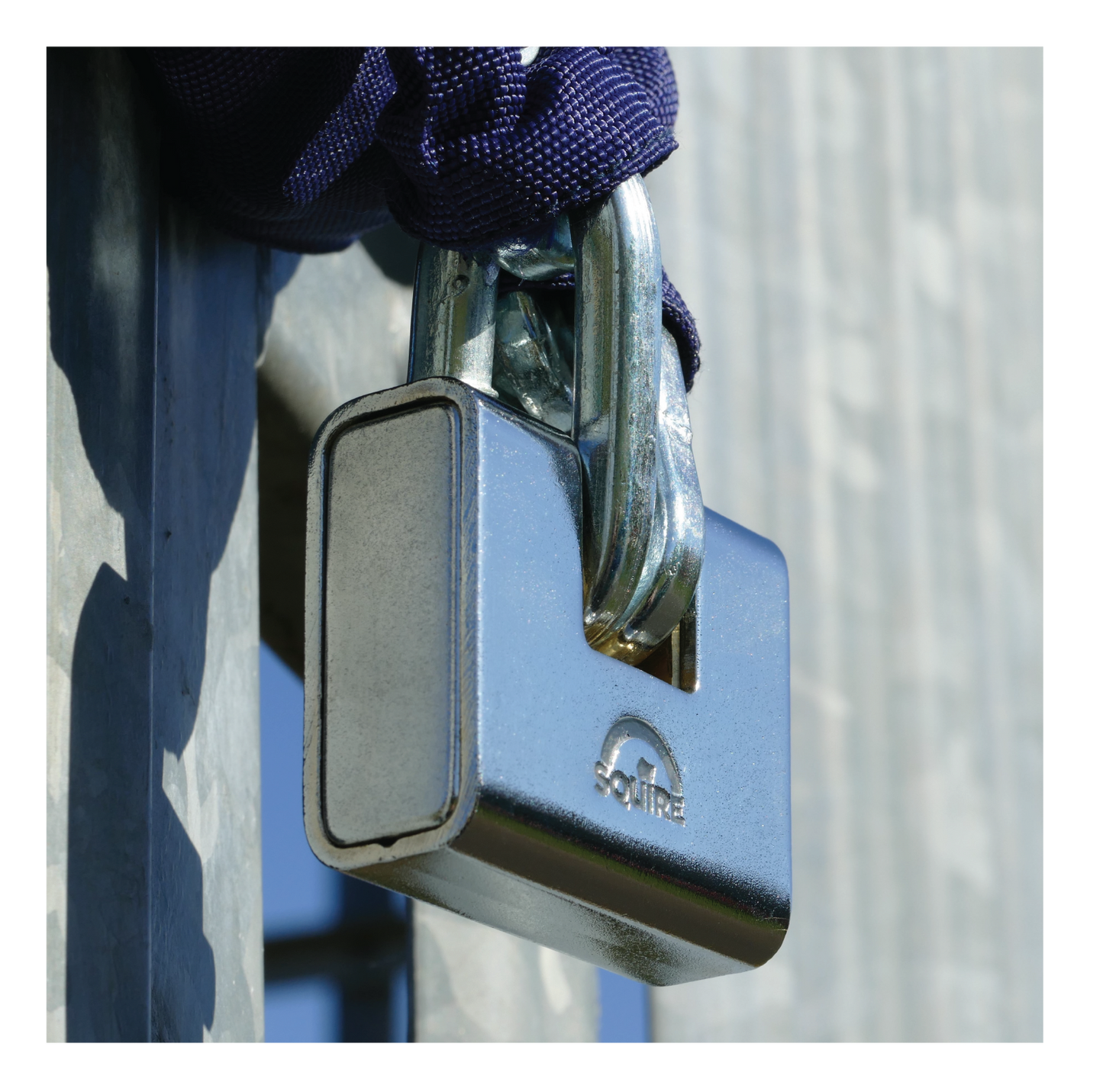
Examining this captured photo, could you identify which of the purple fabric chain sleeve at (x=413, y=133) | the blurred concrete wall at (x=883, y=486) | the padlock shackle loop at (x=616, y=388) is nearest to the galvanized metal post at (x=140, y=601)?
the purple fabric chain sleeve at (x=413, y=133)

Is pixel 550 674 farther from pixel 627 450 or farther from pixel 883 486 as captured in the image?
pixel 883 486

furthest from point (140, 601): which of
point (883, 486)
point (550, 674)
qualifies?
point (883, 486)

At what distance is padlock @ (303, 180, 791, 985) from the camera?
1.60 ft

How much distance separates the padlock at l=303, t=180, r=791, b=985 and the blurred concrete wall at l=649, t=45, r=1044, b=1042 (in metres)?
0.58

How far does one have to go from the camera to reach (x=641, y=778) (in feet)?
1.76

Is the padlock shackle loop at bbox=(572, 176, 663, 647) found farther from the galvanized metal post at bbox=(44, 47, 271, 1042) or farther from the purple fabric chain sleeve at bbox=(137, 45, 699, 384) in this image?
the galvanized metal post at bbox=(44, 47, 271, 1042)

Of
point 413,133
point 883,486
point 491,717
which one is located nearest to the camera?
point 491,717

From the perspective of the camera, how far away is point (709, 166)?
1.28 m

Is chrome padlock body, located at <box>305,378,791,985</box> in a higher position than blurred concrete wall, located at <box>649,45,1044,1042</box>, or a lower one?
lower

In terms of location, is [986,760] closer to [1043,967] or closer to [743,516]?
[1043,967]

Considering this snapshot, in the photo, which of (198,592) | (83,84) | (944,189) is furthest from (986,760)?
(83,84)

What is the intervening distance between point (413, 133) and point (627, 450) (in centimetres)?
12

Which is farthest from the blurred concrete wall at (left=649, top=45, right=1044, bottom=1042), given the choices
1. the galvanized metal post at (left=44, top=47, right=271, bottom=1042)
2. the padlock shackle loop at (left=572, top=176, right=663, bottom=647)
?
the padlock shackle loop at (left=572, top=176, right=663, bottom=647)

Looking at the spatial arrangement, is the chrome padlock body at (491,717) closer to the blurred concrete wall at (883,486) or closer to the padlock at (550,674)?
the padlock at (550,674)
